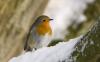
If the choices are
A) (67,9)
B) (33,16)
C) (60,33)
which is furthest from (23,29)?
(67,9)

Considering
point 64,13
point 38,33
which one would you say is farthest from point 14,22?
point 64,13

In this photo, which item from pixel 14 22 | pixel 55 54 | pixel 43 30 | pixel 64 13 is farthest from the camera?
pixel 64 13

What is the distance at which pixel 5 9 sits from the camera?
10852mm

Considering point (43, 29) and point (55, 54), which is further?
point (43, 29)

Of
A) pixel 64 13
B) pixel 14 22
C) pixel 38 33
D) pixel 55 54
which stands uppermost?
pixel 64 13

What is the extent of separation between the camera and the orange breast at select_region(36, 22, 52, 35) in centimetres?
709

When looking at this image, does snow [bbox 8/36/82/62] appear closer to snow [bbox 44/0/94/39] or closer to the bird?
the bird

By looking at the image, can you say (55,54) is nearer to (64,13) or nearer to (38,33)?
(38,33)

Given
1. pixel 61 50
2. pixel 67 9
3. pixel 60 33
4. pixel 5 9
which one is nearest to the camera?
pixel 61 50

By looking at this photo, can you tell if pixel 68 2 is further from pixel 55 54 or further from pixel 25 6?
pixel 55 54

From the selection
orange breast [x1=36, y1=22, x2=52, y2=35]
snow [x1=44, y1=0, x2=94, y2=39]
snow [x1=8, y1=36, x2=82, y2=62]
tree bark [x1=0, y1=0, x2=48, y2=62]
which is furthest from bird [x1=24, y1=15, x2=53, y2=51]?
snow [x1=44, y1=0, x2=94, y2=39]

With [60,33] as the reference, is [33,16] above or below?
below

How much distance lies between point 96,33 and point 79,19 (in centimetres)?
1262

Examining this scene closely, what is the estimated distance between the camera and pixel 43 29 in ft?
23.3
